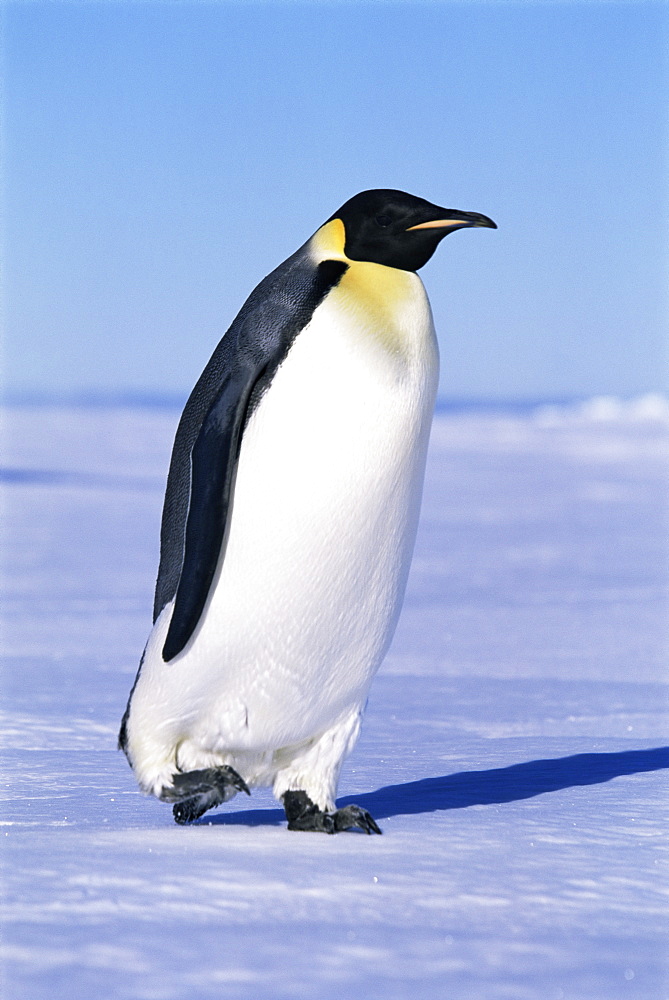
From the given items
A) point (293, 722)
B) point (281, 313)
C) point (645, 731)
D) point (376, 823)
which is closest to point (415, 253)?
point (281, 313)

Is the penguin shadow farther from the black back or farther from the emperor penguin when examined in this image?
the black back

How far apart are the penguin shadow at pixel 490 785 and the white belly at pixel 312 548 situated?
305mm

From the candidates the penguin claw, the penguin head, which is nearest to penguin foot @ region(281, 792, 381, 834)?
the penguin claw

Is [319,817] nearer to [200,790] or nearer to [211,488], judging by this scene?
[200,790]

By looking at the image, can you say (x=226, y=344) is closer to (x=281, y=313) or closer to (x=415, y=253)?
(x=281, y=313)

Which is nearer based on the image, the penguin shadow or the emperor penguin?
the emperor penguin

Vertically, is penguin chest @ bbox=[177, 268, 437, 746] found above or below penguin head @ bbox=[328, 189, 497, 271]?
below

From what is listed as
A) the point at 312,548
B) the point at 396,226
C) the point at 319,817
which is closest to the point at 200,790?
the point at 319,817

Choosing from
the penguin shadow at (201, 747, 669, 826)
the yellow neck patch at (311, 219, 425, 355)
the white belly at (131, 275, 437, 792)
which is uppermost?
the yellow neck patch at (311, 219, 425, 355)

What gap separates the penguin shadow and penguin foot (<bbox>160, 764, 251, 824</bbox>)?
87mm

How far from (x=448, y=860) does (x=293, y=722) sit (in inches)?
22.6

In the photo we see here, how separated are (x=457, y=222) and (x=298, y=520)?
743 millimetres

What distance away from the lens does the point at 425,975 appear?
1.75 meters

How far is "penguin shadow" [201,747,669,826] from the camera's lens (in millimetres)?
3047
